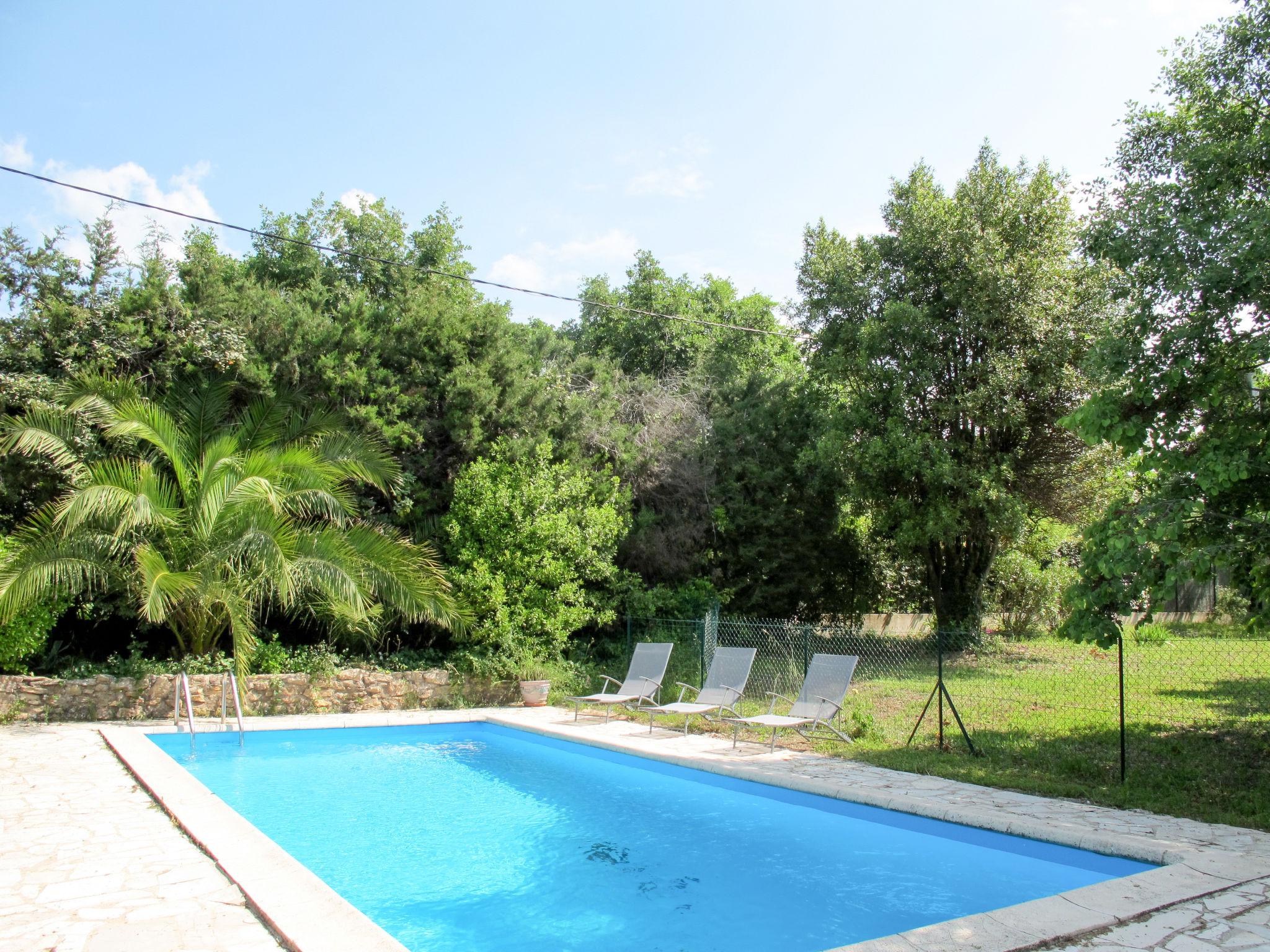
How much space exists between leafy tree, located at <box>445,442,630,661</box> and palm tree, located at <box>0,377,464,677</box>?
0.65m

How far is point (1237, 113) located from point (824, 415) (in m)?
10.5

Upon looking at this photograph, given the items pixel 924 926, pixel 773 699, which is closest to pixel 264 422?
pixel 773 699

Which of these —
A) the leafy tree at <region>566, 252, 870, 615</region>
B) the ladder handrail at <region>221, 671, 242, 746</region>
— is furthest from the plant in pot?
the ladder handrail at <region>221, 671, 242, 746</region>

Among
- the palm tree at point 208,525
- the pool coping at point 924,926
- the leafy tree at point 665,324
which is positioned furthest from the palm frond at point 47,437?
the leafy tree at point 665,324

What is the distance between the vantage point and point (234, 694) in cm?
1049

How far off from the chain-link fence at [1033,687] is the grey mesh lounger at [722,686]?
88 centimetres

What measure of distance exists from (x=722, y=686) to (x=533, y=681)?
4.27m

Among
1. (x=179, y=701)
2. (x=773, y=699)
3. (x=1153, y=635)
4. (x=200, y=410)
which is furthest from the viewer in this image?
(x=1153, y=635)

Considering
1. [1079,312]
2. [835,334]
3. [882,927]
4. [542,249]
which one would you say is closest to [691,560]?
[835,334]

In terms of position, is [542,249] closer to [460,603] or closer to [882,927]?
[460,603]

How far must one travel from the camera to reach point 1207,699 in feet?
37.7

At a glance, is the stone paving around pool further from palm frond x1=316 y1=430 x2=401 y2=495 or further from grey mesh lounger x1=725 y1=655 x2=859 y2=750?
palm frond x1=316 y1=430 x2=401 y2=495

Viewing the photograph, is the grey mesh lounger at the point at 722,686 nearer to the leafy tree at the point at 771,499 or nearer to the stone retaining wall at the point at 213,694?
the stone retaining wall at the point at 213,694

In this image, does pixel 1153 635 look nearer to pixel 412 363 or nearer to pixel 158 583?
pixel 412 363
